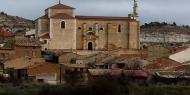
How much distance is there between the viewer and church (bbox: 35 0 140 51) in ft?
198

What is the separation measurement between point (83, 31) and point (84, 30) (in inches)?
5.3

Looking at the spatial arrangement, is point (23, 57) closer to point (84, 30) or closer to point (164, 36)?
point (84, 30)

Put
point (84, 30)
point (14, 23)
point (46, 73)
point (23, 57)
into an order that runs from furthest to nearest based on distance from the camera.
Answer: point (14, 23), point (84, 30), point (23, 57), point (46, 73)

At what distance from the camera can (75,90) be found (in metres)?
29.7

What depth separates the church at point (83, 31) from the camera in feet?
198

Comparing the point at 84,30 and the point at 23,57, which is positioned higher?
the point at 84,30

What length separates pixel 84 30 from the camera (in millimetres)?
61844

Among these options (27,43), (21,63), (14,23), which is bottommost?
(21,63)

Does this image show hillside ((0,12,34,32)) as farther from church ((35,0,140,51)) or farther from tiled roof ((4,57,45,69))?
tiled roof ((4,57,45,69))

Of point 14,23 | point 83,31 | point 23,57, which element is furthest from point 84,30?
point 14,23

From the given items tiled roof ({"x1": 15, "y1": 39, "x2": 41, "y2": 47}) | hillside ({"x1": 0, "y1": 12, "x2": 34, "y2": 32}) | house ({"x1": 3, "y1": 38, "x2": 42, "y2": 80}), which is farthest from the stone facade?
hillside ({"x1": 0, "y1": 12, "x2": 34, "y2": 32})

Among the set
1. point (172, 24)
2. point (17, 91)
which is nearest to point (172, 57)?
point (17, 91)

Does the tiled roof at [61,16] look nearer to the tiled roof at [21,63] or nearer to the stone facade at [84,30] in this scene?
the stone facade at [84,30]

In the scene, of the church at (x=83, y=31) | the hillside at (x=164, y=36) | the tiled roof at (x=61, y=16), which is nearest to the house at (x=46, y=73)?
the church at (x=83, y=31)
